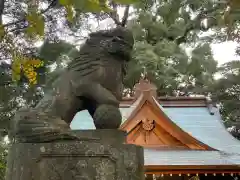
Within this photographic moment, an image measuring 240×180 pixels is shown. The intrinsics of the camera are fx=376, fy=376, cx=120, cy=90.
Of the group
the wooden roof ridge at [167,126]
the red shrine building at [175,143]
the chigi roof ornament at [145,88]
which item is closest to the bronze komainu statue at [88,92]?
the red shrine building at [175,143]

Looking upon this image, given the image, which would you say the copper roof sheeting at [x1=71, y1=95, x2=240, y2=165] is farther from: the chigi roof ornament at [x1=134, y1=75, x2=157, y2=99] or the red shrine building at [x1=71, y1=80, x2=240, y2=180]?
the chigi roof ornament at [x1=134, y1=75, x2=157, y2=99]

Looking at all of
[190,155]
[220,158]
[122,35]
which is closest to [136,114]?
[190,155]

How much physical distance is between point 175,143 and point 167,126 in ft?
1.27

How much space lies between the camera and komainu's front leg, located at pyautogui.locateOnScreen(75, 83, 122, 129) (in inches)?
105

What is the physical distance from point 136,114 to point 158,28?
997cm

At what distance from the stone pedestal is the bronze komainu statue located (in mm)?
86

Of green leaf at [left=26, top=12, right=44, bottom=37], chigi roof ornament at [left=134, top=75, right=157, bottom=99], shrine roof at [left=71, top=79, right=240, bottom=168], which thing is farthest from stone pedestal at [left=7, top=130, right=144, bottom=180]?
chigi roof ornament at [left=134, top=75, right=157, bottom=99]

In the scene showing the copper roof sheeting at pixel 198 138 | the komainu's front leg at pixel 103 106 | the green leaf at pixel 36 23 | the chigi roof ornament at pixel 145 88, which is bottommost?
the green leaf at pixel 36 23

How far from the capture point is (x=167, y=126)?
24.3ft

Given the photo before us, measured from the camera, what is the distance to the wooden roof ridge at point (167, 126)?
723 cm

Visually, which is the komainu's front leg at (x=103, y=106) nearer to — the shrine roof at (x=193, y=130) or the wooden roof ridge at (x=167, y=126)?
the shrine roof at (x=193, y=130)

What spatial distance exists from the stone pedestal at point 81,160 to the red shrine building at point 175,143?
3646 millimetres

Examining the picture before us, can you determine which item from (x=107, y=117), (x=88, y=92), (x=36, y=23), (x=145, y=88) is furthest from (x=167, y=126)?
(x=36, y=23)

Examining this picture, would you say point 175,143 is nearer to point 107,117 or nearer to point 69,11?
point 107,117
